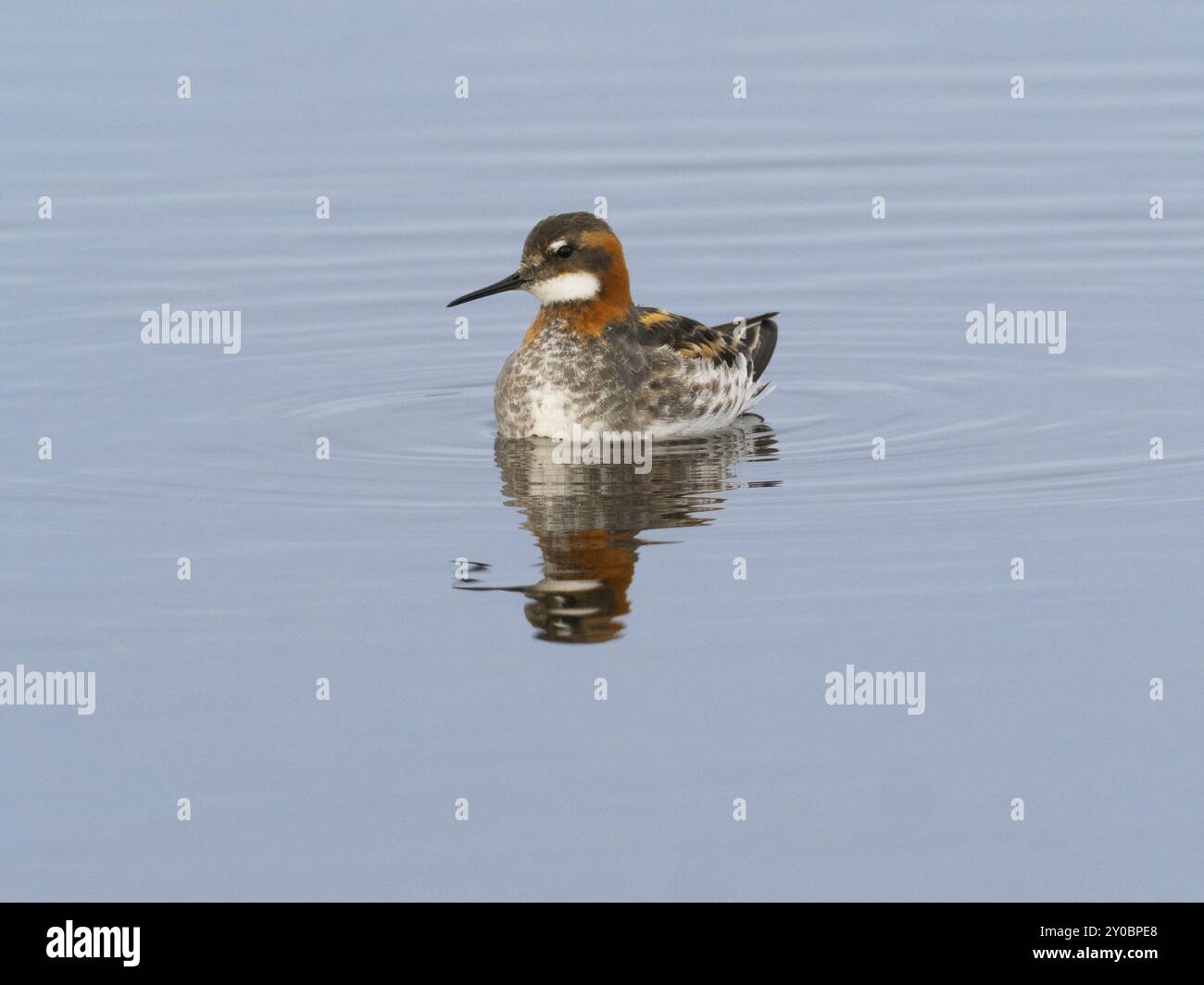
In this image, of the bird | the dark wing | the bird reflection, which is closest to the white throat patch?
the bird

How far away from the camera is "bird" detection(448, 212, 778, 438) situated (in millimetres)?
19000

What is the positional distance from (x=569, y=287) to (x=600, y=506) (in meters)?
3.12

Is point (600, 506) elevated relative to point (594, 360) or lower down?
lower down

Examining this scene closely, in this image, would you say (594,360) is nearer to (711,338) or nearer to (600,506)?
(711,338)

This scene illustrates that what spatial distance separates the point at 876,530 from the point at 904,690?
3.33 meters

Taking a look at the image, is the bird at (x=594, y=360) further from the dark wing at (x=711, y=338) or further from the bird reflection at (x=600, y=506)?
the bird reflection at (x=600, y=506)

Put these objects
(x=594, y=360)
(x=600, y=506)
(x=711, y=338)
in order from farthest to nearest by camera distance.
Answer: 1. (x=711, y=338)
2. (x=594, y=360)
3. (x=600, y=506)

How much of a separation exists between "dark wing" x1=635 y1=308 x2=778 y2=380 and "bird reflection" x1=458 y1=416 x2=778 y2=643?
0.70 meters

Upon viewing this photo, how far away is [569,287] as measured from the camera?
19.4 metres

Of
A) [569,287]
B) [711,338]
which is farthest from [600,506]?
[711,338]

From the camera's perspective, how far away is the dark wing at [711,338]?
19.8m

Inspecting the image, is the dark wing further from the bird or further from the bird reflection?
the bird reflection

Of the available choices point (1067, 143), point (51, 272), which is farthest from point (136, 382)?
point (1067, 143)

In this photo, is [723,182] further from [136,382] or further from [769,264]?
[136,382]
